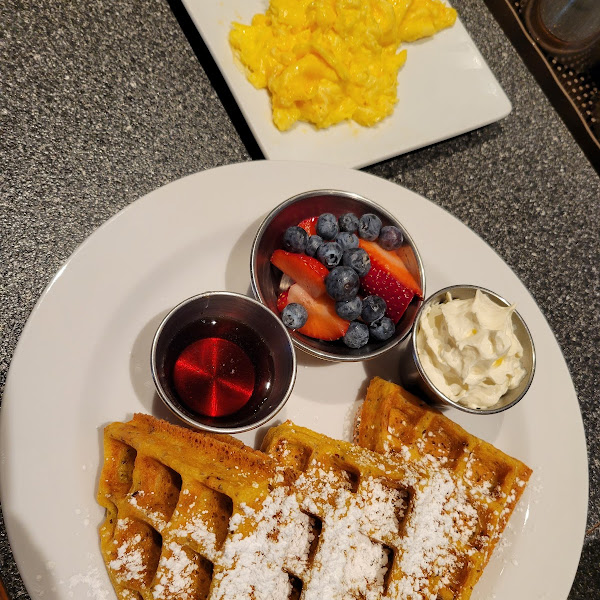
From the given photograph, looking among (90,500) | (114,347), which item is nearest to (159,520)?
(90,500)

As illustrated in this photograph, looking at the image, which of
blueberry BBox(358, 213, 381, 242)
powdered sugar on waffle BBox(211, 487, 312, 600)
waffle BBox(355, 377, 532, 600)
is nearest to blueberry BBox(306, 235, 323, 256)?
blueberry BBox(358, 213, 381, 242)

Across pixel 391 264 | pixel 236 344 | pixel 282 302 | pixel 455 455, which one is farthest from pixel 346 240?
pixel 455 455

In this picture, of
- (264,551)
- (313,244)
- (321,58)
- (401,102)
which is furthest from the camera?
(401,102)

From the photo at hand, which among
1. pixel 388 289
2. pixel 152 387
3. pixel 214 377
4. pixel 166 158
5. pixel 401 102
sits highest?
pixel 401 102

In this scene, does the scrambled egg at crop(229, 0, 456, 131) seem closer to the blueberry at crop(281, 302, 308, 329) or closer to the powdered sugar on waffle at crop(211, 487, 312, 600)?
the blueberry at crop(281, 302, 308, 329)

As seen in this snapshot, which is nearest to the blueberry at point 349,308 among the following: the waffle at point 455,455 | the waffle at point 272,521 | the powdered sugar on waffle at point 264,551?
the waffle at point 455,455

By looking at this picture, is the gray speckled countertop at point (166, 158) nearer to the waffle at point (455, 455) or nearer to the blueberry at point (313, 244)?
the blueberry at point (313, 244)

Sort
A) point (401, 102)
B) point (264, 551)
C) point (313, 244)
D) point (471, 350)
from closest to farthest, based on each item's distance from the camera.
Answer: point (264, 551) → point (471, 350) → point (313, 244) → point (401, 102)

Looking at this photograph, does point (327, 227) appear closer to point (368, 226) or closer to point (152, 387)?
point (368, 226)
